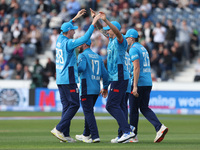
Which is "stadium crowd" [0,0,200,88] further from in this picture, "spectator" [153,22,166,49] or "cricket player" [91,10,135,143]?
→ "cricket player" [91,10,135,143]

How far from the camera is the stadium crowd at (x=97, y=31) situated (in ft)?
91.8

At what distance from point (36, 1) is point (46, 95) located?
335 inches

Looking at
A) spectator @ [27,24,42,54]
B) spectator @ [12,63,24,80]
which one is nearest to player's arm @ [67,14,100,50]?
spectator @ [12,63,24,80]

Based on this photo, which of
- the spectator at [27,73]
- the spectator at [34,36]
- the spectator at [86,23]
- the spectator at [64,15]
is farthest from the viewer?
the spectator at [34,36]

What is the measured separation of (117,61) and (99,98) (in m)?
14.9

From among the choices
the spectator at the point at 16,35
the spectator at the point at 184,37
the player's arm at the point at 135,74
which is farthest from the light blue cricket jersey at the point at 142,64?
the spectator at the point at 16,35

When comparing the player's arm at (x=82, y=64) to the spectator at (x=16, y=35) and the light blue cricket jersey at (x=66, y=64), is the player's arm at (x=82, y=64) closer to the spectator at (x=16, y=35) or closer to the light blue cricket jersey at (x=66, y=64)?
the light blue cricket jersey at (x=66, y=64)

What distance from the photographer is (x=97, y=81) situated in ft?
39.4

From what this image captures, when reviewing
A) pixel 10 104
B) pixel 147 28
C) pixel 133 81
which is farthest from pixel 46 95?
pixel 133 81

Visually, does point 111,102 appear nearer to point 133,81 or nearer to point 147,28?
point 133,81

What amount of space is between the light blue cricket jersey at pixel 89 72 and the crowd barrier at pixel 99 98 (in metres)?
13.3

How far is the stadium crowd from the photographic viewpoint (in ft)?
91.8

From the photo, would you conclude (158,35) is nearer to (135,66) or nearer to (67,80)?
(135,66)

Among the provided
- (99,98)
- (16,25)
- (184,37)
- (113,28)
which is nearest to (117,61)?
(113,28)
